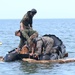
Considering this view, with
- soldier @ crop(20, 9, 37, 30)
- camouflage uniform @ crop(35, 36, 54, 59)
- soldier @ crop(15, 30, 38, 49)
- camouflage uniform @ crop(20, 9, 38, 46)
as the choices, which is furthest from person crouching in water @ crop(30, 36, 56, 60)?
soldier @ crop(20, 9, 37, 30)

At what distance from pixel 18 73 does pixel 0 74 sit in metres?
0.66

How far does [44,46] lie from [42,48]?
0.41 feet

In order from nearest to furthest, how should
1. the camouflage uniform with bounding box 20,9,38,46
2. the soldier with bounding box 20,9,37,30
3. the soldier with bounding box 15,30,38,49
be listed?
1. the soldier with bounding box 15,30,38,49
2. the camouflage uniform with bounding box 20,9,38,46
3. the soldier with bounding box 20,9,37,30

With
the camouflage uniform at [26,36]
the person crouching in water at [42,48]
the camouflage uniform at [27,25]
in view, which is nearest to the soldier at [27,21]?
the camouflage uniform at [27,25]

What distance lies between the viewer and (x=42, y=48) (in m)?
19.2

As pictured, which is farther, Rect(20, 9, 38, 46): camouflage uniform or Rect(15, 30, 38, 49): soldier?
Rect(20, 9, 38, 46): camouflage uniform

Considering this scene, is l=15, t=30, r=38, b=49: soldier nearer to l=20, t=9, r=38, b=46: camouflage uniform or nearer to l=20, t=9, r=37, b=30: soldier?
l=20, t=9, r=38, b=46: camouflage uniform

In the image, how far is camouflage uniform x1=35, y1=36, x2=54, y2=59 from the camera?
19031 millimetres

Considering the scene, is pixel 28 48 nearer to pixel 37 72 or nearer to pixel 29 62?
pixel 29 62

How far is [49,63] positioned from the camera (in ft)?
61.1

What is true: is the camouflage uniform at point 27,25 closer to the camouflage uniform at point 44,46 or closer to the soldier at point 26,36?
the soldier at point 26,36

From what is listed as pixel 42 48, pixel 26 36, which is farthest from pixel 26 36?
pixel 42 48

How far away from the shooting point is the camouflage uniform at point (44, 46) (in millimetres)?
19031

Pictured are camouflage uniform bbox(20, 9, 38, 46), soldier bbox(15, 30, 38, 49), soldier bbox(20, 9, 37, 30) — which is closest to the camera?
soldier bbox(15, 30, 38, 49)
